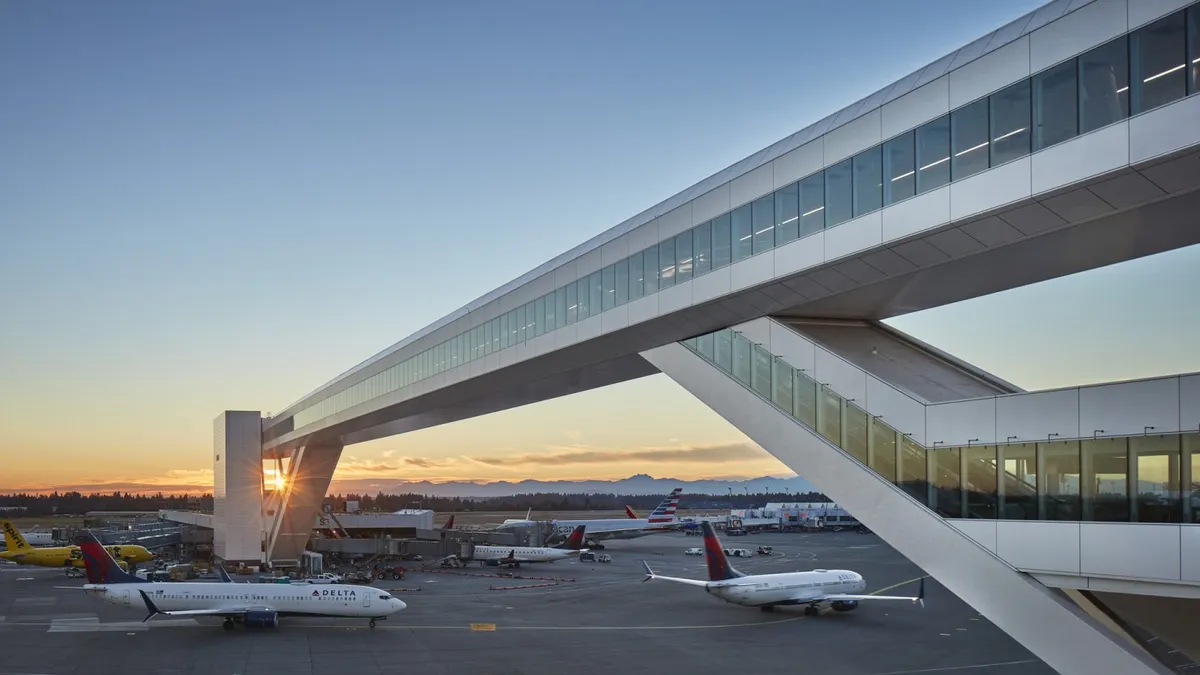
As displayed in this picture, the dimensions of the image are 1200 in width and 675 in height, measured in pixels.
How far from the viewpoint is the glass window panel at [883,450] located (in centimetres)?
2431

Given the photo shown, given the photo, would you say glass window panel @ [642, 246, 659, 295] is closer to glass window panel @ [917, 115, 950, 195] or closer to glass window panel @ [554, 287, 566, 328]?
glass window panel @ [554, 287, 566, 328]

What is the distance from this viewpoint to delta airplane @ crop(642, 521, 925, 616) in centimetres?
6122

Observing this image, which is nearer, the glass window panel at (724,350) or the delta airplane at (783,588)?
the glass window panel at (724,350)

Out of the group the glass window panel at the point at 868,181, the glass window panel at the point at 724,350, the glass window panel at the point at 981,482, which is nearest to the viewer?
the glass window panel at the point at 981,482

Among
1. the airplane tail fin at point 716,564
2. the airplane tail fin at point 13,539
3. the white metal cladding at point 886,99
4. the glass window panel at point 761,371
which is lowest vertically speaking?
the airplane tail fin at point 13,539

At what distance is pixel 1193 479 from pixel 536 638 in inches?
1592

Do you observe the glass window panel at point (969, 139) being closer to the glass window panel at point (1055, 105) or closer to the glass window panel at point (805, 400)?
the glass window panel at point (1055, 105)

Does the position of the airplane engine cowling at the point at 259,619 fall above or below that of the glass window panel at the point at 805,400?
below

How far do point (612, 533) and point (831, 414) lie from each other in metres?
111

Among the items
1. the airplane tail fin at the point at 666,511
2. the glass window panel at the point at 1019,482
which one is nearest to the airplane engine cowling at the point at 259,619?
the glass window panel at the point at 1019,482

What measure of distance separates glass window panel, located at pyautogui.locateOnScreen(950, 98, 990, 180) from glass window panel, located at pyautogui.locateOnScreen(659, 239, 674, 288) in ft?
40.0

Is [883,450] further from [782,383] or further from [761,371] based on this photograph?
[761,371]

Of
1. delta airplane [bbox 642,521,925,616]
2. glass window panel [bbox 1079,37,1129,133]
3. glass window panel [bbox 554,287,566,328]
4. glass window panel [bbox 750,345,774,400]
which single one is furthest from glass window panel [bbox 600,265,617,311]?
delta airplane [bbox 642,521,925,616]

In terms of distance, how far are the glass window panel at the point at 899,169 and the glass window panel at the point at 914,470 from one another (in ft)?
18.7
